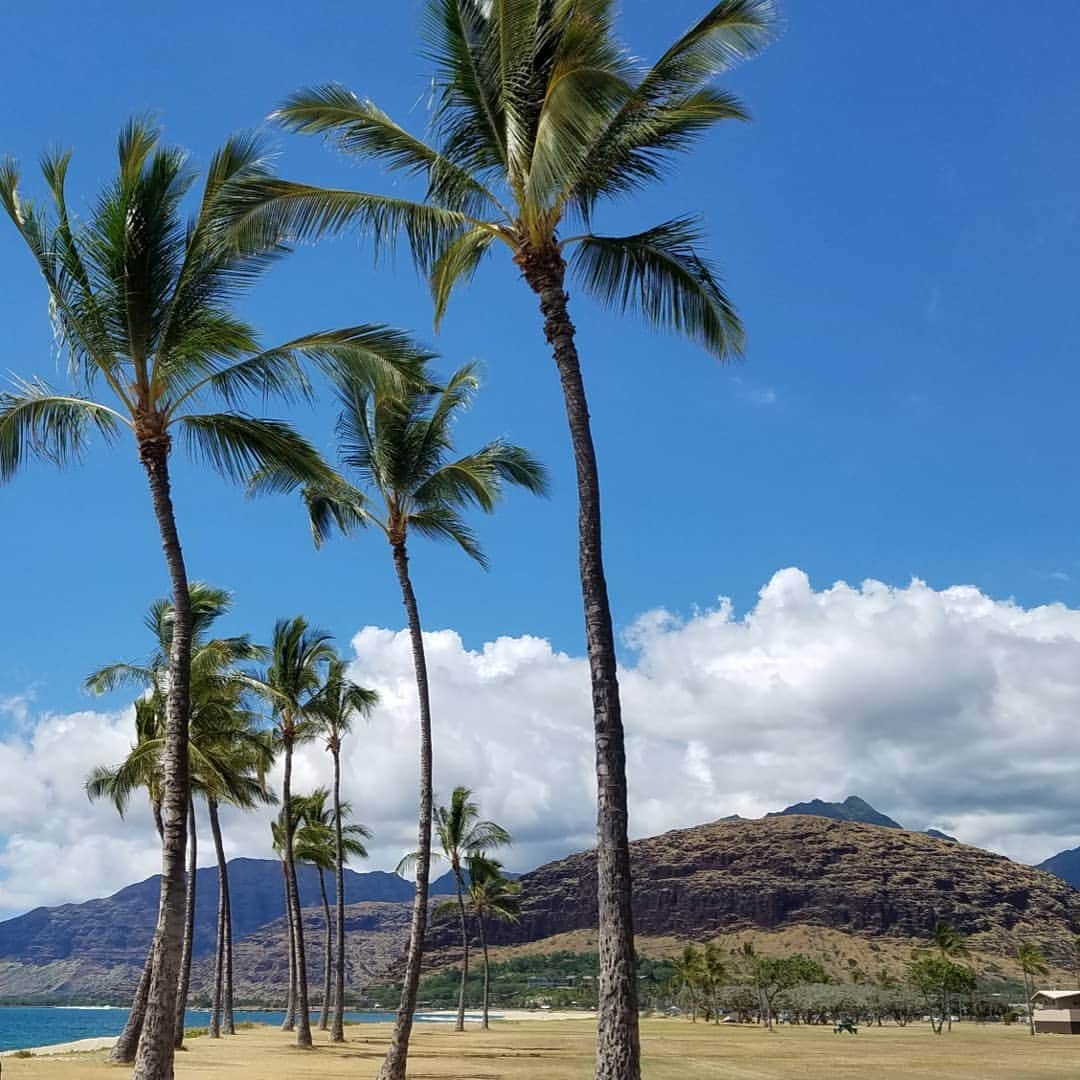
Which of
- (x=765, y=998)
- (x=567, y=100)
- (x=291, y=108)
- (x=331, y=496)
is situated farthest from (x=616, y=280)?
(x=765, y=998)

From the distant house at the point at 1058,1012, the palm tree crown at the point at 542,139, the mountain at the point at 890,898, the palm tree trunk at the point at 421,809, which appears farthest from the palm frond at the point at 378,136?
the mountain at the point at 890,898

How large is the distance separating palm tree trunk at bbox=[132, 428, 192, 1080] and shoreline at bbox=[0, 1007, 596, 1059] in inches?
808

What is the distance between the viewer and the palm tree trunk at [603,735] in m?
10.7

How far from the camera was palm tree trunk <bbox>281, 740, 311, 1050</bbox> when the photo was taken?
34.9m

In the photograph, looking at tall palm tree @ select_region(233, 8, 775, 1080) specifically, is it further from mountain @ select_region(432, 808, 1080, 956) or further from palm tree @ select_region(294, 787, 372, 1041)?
mountain @ select_region(432, 808, 1080, 956)

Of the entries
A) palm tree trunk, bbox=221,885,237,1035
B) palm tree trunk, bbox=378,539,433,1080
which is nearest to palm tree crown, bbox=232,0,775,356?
palm tree trunk, bbox=378,539,433,1080

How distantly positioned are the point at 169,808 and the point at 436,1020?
3734 inches

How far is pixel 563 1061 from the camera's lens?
31984 millimetres

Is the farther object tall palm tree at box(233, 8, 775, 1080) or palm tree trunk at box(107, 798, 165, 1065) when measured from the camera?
palm tree trunk at box(107, 798, 165, 1065)

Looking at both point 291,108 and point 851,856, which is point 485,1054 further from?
point 851,856

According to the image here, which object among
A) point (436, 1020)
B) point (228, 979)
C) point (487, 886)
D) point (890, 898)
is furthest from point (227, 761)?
point (890, 898)

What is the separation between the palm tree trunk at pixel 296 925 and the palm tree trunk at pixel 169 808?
21550 millimetres

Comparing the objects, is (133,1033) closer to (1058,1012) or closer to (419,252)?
(419,252)

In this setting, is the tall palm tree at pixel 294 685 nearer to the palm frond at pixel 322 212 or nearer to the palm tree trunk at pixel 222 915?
the palm tree trunk at pixel 222 915
